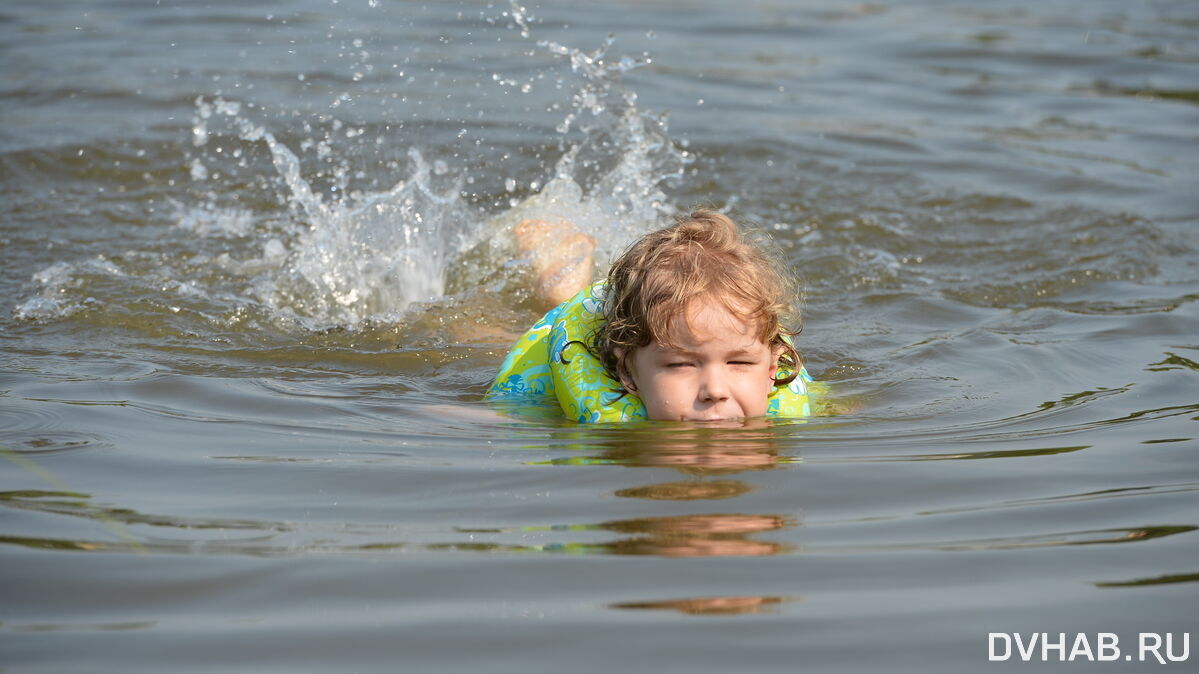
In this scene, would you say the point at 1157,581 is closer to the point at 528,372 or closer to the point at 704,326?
the point at 704,326

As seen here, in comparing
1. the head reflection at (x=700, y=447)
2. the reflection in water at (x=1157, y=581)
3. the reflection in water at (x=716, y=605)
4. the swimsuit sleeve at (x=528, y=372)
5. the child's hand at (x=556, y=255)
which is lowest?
the reflection in water at (x=716, y=605)

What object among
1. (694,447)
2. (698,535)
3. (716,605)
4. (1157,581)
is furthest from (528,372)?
(1157,581)

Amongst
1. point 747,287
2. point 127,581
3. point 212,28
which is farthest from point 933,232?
point 212,28

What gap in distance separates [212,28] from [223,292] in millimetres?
6259

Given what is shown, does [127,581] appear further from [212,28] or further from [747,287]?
[212,28]

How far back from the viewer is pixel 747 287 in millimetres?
4176

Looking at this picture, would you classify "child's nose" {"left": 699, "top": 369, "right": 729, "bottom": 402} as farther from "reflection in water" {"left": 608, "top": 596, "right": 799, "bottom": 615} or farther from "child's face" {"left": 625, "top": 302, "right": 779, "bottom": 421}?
"reflection in water" {"left": 608, "top": 596, "right": 799, "bottom": 615}

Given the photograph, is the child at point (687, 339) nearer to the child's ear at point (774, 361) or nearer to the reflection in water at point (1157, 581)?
the child's ear at point (774, 361)

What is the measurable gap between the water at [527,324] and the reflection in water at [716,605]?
14 mm

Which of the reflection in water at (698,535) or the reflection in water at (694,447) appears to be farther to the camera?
the reflection in water at (694,447)

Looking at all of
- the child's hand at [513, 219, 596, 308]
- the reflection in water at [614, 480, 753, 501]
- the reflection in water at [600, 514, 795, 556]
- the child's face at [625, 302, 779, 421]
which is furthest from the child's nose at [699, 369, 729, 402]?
the child's hand at [513, 219, 596, 308]

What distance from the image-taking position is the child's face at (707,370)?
412 centimetres

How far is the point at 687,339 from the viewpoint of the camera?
4121 millimetres

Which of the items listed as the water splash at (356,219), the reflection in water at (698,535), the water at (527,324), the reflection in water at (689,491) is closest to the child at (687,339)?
the water at (527,324)
